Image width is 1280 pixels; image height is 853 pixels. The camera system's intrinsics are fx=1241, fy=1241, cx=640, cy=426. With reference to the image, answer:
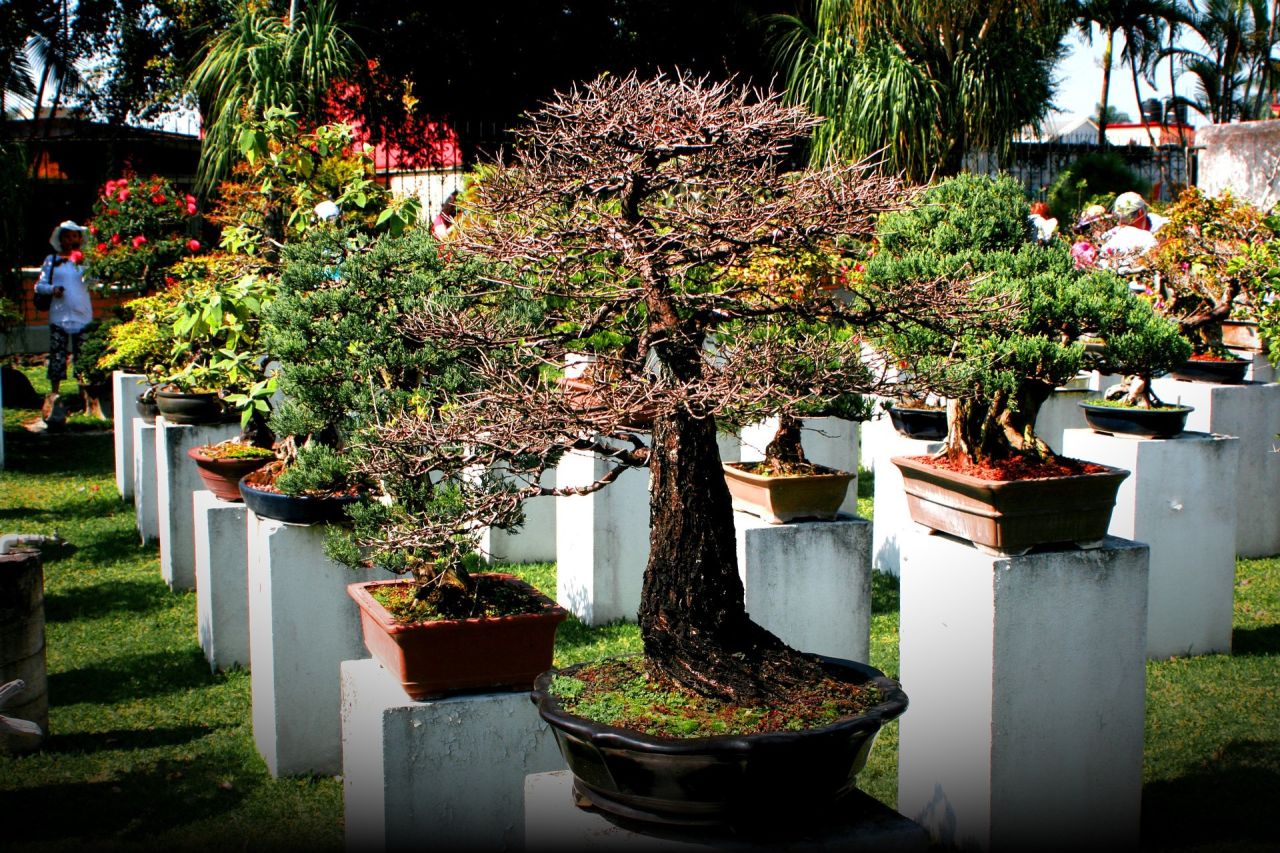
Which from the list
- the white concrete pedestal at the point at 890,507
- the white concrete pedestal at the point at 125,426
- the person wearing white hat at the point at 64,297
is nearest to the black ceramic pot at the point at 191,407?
the white concrete pedestal at the point at 125,426

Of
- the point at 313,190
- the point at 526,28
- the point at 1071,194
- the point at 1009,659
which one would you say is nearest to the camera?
the point at 1009,659

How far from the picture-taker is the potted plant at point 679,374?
244cm

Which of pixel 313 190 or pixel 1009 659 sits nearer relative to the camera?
pixel 1009 659

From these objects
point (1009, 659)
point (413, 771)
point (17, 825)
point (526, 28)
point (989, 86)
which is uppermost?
point (526, 28)

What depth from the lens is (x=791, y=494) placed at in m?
5.20

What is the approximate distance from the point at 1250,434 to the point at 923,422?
2.13 meters

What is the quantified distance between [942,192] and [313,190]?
2.94 m

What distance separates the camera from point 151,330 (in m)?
8.04

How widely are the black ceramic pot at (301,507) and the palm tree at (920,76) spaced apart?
7.52 meters

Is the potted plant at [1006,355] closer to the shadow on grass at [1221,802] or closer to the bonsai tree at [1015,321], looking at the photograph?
the bonsai tree at [1015,321]

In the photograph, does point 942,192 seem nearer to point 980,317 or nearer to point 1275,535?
point 980,317

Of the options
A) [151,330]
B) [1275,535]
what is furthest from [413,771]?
[1275,535]

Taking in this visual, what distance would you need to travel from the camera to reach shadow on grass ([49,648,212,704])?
5.62m

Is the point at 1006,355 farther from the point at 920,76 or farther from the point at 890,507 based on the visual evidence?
the point at 920,76
